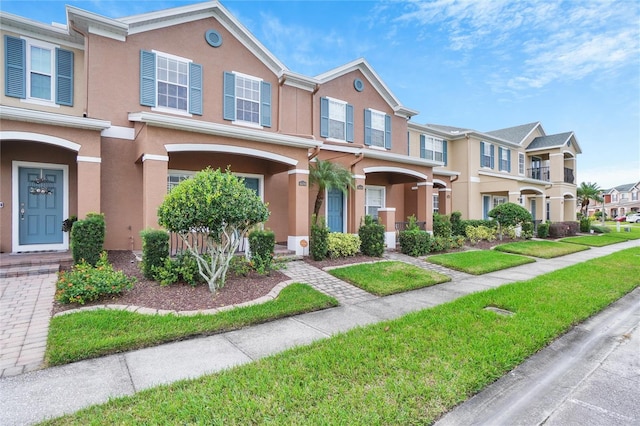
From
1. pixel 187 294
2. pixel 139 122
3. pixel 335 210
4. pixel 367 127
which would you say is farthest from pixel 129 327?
pixel 367 127

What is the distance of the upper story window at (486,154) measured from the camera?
20734 millimetres

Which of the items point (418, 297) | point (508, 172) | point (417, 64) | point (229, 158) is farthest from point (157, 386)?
point (508, 172)

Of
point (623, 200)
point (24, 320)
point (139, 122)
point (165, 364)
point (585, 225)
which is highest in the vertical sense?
point (623, 200)

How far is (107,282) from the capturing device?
552 cm

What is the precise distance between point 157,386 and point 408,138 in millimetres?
17710

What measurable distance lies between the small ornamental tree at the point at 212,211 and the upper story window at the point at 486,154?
63.2 ft

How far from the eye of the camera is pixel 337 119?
45.8ft

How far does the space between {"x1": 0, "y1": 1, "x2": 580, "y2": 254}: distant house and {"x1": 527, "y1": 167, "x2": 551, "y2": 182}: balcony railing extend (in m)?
16.7

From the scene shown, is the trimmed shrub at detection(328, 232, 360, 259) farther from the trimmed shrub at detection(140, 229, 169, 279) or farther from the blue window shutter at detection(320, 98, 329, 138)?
the blue window shutter at detection(320, 98, 329, 138)

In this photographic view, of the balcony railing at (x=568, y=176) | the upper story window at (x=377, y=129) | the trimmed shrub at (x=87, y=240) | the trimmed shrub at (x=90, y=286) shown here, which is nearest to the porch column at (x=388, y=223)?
the upper story window at (x=377, y=129)

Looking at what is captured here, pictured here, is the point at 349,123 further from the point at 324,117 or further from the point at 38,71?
the point at 38,71

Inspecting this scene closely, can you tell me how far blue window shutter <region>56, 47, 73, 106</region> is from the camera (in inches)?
364

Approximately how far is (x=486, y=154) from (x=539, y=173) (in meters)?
8.35

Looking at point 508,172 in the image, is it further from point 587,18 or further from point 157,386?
point 157,386
